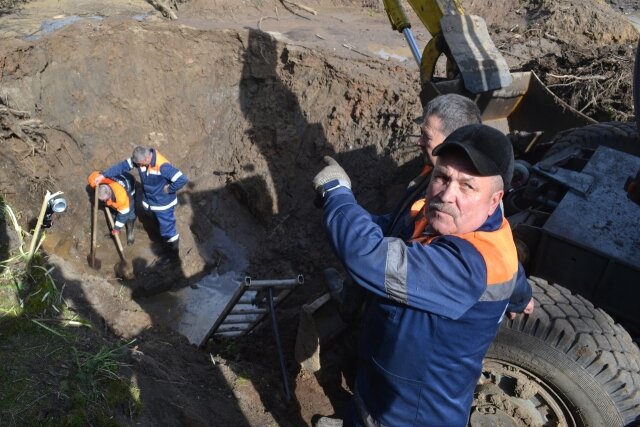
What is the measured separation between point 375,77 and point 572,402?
5258 millimetres

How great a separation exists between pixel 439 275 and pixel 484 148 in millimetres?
518

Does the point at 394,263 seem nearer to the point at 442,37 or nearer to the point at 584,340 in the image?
the point at 584,340

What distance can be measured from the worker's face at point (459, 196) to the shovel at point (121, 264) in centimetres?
551

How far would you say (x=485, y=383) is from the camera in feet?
11.5

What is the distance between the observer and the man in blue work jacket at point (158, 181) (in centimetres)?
639

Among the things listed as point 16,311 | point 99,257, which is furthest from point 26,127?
point 16,311

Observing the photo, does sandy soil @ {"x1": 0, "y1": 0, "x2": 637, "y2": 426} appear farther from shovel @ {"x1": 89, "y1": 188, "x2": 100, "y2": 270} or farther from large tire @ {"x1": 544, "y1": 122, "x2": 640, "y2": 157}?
large tire @ {"x1": 544, "y1": 122, "x2": 640, "y2": 157}

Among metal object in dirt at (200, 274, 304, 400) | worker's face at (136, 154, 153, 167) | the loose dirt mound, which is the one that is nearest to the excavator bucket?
the loose dirt mound

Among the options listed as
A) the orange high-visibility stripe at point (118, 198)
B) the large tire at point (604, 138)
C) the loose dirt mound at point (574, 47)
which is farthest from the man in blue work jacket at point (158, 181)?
the loose dirt mound at point (574, 47)

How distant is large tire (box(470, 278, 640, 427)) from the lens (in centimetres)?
319

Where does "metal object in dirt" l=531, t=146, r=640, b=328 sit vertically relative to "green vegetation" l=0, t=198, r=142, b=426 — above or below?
above

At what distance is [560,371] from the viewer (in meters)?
3.25

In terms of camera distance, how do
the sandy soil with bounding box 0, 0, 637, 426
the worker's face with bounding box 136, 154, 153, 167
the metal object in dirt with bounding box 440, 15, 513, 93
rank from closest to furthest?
1. the metal object in dirt with bounding box 440, 15, 513, 93
2. the worker's face with bounding box 136, 154, 153, 167
3. the sandy soil with bounding box 0, 0, 637, 426

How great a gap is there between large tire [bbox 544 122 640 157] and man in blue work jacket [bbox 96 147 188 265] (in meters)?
4.29
